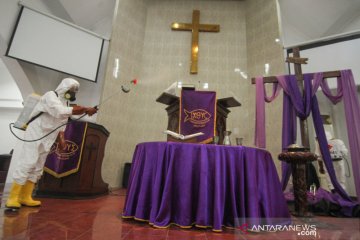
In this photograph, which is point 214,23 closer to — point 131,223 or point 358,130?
point 358,130

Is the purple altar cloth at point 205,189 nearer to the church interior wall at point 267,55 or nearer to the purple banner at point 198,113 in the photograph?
the purple banner at point 198,113

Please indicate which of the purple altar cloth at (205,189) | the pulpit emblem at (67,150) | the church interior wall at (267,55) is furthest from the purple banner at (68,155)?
the church interior wall at (267,55)

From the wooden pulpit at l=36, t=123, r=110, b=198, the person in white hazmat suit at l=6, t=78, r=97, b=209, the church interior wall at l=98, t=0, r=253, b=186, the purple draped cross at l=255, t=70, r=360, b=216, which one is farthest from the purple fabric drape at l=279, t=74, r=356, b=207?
the wooden pulpit at l=36, t=123, r=110, b=198

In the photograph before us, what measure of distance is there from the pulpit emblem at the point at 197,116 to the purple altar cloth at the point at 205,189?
109 centimetres

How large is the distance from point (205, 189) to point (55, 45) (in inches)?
175

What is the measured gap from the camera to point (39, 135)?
2395 millimetres

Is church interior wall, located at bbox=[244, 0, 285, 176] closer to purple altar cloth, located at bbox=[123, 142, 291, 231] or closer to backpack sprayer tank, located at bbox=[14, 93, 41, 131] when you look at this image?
purple altar cloth, located at bbox=[123, 142, 291, 231]

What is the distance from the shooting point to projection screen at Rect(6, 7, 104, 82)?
13.2 feet

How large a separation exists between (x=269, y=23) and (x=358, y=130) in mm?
3389

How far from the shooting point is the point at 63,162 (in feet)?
10.1

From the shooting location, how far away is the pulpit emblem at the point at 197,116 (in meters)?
2.99

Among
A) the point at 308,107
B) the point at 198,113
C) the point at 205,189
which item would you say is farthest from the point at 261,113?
the point at 205,189

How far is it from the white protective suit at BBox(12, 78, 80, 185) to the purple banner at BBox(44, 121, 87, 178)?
23.1 inches

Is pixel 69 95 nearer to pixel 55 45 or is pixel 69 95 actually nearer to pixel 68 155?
pixel 68 155
